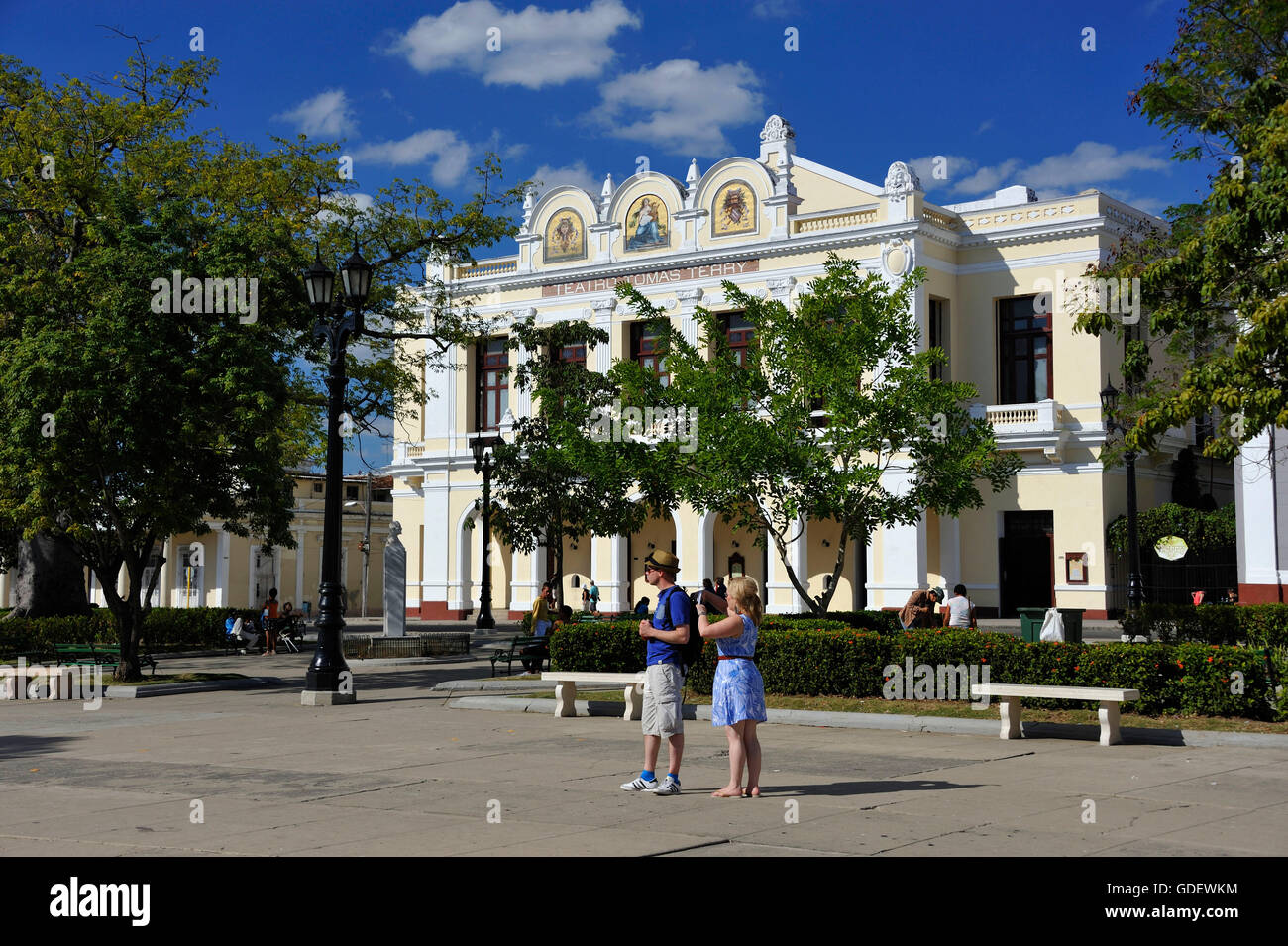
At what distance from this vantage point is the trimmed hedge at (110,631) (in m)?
27.0

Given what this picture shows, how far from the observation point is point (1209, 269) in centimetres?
1404

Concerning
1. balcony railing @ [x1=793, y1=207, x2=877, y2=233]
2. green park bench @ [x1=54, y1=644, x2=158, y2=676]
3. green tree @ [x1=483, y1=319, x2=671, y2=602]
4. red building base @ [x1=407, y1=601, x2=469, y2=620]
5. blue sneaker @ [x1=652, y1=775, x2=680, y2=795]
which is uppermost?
balcony railing @ [x1=793, y1=207, x2=877, y2=233]

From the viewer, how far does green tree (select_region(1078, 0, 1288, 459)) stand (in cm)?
1307

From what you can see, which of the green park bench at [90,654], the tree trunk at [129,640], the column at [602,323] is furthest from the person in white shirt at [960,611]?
the column at [602,323]

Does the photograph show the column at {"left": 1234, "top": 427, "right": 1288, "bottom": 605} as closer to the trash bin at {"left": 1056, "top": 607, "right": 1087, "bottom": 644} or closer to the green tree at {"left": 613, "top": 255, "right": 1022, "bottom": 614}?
the trash bin at {"left": 1056, "top": 607, "right": 1087, "bottom": 644}

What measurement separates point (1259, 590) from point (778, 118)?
2774 cm

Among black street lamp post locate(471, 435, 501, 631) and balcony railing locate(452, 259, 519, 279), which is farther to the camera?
balcony railing locate(452, 259, 519, 279)

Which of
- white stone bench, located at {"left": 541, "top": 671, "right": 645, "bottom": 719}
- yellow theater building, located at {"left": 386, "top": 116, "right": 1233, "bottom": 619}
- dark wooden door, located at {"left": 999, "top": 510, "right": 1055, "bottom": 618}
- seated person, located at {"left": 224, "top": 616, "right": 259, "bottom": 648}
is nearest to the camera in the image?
white stone bench, located at {"left": 541, "top": 671, "right": 645, "bottom": 719}

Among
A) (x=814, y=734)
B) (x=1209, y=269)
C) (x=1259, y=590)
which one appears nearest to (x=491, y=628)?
(x=1259, y=590)

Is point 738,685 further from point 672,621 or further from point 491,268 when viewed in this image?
point 491,268

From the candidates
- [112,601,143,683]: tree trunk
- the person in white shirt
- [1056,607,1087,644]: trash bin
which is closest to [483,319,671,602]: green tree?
the person in white shirt

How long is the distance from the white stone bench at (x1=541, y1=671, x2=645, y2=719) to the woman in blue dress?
552 cm

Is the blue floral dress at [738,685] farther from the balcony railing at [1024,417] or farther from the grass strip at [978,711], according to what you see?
the balcony railing at [1024,417]
